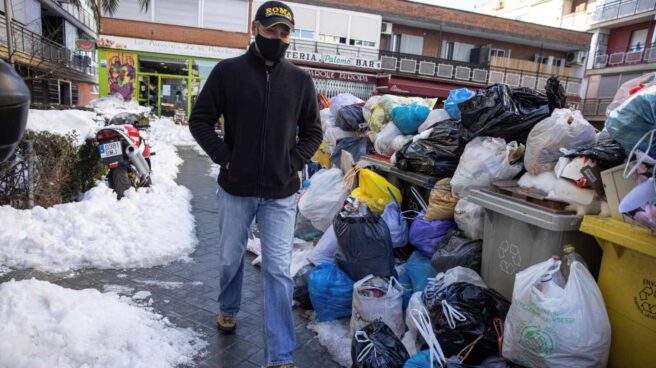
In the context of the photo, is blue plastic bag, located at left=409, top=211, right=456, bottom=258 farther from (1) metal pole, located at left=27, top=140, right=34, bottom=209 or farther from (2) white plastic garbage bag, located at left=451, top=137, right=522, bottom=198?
(1) metal pole, located at left=27, top=140, right=34, bottom=209

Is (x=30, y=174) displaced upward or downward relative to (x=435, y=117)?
downward

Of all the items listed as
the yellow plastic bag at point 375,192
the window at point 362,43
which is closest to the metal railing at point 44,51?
the yellow plastic bag at point 375,192

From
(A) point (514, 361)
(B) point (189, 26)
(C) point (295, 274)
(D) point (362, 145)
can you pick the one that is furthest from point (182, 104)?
(A) point (514, 361)

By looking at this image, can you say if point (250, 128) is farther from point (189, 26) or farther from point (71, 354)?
point (189, 26)

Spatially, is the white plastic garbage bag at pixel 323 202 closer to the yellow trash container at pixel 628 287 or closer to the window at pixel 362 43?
the yellow trash container at pixel 628 287

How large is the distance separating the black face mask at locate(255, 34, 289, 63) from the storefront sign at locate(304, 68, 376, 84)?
21.7m

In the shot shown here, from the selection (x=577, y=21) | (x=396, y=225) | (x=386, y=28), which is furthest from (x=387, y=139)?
(x=577, y=21)

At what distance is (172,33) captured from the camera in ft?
76.0

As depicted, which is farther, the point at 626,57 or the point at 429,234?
the point at 626,57

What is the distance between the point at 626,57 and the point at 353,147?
32.9 m

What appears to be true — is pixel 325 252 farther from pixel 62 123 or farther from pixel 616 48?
pixel 616 48

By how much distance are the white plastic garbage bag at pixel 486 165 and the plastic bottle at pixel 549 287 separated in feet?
3.45

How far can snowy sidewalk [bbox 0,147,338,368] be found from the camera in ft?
9.37

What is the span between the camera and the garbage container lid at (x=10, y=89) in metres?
1.65
